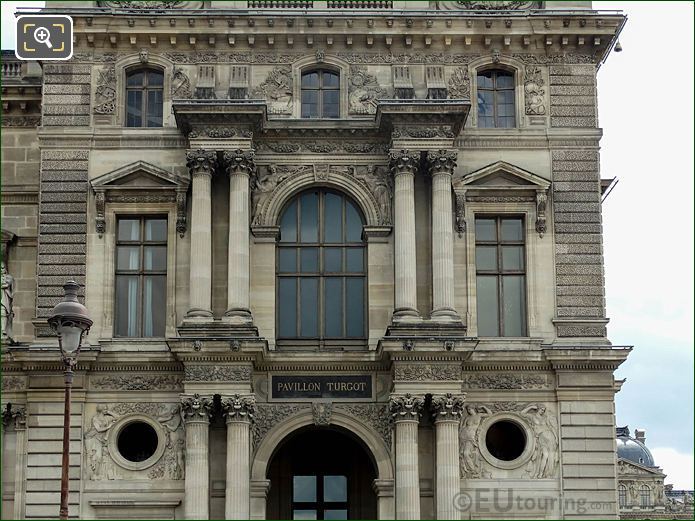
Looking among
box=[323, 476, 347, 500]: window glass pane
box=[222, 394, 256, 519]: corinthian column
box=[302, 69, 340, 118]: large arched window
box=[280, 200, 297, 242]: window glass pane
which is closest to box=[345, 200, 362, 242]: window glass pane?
box=[280, 200, 297, 242]: window glass pane

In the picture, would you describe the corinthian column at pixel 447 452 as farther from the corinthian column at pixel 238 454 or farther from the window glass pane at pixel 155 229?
the window glass pane at pixel 155 229

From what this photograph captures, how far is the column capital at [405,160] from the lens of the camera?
116 feet

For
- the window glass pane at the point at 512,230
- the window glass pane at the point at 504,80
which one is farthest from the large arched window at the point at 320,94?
the window glass pane at the point at 512,230

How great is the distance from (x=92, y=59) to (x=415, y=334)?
11663 mm

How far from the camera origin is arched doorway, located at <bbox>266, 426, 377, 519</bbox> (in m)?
37.3

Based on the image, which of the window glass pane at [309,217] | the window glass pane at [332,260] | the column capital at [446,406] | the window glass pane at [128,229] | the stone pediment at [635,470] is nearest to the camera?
the column capital at [446,406]

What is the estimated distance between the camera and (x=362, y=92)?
36.8 meters

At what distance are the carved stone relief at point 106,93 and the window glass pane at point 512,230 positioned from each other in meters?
10.9

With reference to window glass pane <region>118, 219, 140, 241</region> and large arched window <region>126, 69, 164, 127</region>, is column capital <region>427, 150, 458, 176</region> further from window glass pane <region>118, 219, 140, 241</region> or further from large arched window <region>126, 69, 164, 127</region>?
window glass pane <region>118, 219, 140, 241</region>

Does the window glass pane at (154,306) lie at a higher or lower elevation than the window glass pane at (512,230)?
lower

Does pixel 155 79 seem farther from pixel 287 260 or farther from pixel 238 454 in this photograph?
pixel 238 454

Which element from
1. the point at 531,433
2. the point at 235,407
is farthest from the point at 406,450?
the point at 235,407

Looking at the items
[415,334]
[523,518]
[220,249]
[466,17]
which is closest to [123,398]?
[220,249]

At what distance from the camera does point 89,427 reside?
3469 centimetres
